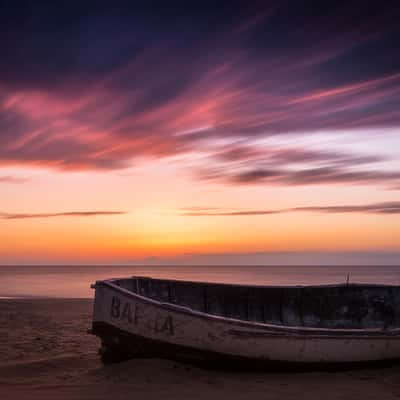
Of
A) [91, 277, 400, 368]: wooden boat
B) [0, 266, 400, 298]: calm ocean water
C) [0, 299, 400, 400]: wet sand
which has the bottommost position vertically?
[0, 266, 400, 298]: calm ocean water

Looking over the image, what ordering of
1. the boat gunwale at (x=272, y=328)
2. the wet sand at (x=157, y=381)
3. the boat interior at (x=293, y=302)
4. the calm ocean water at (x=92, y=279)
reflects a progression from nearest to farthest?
the wet sand at (x=157, y=381) → the boat gunwale at (x=272, y=328) → the boat interior at (x=293, y=302) → the calm ocean water at (x=92, y=279)

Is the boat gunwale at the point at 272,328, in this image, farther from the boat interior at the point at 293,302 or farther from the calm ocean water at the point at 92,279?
the calm ocean water at the point at 92,279

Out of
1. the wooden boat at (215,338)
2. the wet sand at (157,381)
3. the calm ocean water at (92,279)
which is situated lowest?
the calm ocean water at (92,279)

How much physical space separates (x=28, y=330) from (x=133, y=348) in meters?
5.93

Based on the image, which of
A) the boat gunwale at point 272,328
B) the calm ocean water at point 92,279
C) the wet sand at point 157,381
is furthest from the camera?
the calm ocean water at point 92,279

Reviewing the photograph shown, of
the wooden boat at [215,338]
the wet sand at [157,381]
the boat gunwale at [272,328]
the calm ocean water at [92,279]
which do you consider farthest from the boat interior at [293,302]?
the calm ocean water at [92,279]

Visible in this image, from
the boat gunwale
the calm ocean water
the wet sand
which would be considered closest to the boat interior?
the wet sand

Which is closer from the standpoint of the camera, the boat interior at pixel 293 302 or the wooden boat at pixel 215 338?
the wooden boat at pixel 215 338

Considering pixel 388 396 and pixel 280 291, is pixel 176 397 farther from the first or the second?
pixel 280 291

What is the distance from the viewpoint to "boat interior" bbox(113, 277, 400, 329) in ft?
35.0

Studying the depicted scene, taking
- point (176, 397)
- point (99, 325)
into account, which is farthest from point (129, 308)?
point (176, 397)

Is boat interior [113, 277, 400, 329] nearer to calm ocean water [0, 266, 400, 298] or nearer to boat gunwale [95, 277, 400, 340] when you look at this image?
boat gunwale [95, 277, 400, 340]

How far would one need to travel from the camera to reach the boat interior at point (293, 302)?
10.7m

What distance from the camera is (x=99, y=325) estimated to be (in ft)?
26.6
